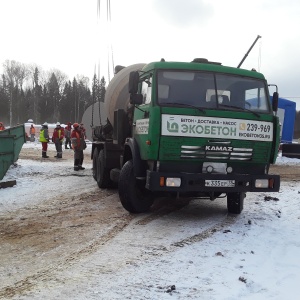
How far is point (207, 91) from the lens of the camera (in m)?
6.79

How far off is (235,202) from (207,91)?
2.25 meters

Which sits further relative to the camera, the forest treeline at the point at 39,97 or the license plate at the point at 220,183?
the forest treeline at the point at 39,97

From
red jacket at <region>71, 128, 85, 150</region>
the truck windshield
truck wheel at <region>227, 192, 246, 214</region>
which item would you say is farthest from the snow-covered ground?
red jacket at <region>71, 128, 85, 150</region>

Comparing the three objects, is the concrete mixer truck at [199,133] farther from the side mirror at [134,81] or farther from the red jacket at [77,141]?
the red jacket at [77,141]

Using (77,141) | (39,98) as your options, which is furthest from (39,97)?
(77,141)

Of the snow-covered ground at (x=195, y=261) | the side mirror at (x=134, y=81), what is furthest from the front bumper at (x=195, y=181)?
the side mirror at (x=134, y=81)

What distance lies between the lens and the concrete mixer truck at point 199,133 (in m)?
6.45

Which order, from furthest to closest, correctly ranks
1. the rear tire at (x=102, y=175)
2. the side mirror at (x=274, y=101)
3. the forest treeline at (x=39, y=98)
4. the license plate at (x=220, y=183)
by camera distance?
1. the forest treeline at (x=39, y=98)
2. the rear tire at (x=102, y=175)
3. the side mirror at (x=274, y=101)
4. the license plate at (x=220, y=183)

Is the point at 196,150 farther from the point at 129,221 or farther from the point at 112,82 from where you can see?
the point at 112,82

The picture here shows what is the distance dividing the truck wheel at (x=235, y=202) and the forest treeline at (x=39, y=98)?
227 feet

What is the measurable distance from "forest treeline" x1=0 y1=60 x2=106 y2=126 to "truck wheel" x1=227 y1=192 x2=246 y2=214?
69.2 metres

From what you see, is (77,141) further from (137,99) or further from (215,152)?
(215,152)

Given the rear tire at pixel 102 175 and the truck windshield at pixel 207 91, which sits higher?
the truck windshield at pixel 207 91

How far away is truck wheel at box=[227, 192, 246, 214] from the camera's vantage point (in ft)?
24.7
